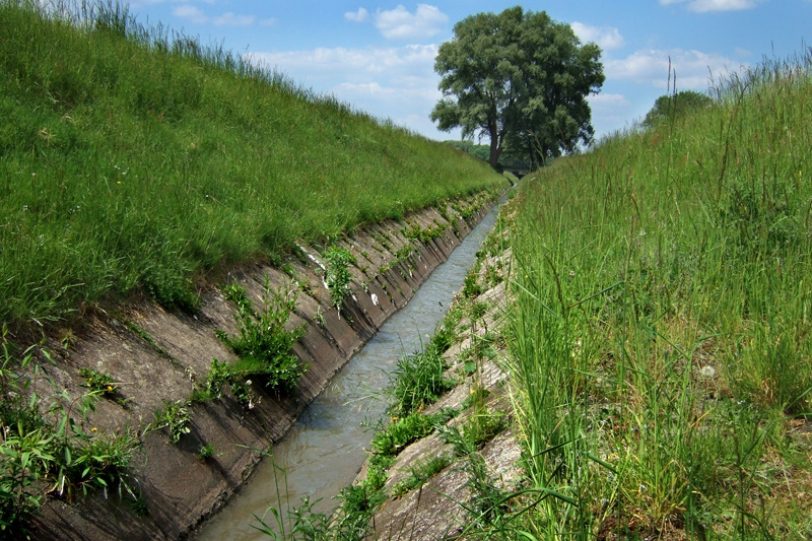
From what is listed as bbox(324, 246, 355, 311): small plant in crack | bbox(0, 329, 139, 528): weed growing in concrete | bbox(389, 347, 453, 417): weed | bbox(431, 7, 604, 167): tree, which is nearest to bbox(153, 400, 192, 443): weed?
bbox(0, 329, 139, 528): weed growing in concrete

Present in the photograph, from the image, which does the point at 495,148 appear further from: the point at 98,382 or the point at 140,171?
the point at 98,382

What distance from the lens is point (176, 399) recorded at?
4914 mm

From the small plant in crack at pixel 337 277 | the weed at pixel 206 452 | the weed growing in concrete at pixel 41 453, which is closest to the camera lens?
the weed growing in concrete at pixel 41 453

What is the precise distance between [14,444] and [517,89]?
56.3m

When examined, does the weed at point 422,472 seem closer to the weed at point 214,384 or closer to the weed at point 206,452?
the weed at point 206,452

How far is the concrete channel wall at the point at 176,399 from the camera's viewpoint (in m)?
3.92

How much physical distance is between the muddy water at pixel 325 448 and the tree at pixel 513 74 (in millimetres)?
48033

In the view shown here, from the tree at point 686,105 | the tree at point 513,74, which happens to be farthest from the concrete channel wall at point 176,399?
the tree at point 513,74

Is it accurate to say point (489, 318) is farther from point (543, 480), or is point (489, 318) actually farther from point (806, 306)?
point (543, 480)

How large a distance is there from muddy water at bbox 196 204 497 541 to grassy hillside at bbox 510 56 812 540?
3.94 feet

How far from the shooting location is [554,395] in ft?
10.1

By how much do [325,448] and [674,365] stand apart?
10.8 feet

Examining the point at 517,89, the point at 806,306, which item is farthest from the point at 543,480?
the point at 517,89

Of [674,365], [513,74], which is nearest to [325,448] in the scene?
[674,365]
